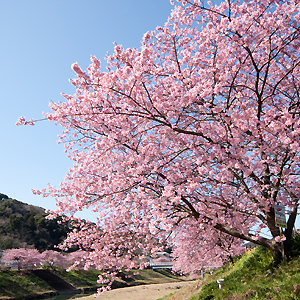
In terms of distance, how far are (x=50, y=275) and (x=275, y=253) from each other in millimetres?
42511

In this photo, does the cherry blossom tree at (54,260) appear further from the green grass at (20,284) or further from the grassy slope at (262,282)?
the grassy slope at (262,282)

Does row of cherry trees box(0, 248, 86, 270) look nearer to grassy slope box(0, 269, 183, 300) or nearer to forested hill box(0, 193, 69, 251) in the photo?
grassy slope box(0, 269, 183, 300)

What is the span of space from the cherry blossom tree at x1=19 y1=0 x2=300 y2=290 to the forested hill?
5048cm

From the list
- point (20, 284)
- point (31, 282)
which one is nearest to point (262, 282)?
point (20, 284)

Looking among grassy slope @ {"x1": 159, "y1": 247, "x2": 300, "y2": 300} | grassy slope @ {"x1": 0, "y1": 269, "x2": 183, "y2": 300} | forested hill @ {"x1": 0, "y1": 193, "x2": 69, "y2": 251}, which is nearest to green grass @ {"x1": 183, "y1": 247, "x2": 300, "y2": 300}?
grassy slope @ {"x1": 159, "y1": 247, "x2": 300, "y2": 300}

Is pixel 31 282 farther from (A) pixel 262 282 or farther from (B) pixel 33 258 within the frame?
(A) pixel 262 282

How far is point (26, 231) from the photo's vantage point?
5578cm

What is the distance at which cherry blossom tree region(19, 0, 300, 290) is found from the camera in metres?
6.38

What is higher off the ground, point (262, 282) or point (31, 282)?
point (262, 282)

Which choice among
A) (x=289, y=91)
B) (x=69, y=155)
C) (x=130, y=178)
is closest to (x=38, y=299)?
(x=69, y=155)

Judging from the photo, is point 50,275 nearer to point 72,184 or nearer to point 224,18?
point 72,184

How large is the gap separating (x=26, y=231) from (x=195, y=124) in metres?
58.6

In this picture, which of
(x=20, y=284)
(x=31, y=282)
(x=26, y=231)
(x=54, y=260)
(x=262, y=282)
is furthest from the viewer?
(x=26, y=231)

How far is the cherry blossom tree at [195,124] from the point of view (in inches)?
251
